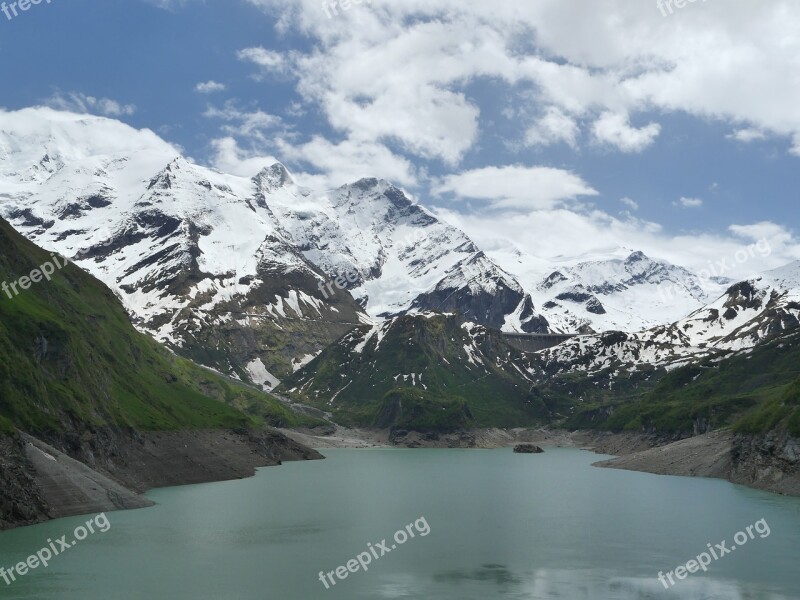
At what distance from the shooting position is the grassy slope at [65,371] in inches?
4569

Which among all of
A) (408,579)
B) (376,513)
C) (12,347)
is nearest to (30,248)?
(12,347)

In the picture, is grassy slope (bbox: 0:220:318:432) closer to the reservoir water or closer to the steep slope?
the steep slope

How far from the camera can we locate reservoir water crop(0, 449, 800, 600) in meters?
66.5

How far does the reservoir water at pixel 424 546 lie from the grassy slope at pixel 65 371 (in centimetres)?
2041

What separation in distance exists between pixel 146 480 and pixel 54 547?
58.0 metres

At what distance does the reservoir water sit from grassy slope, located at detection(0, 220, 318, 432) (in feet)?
67.0

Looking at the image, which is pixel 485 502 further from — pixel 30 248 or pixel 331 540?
pixel 30 248

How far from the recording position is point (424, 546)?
85562 mm

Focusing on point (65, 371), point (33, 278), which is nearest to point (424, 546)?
point (65, 371)

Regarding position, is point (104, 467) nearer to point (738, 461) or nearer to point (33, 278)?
point (33, 278)

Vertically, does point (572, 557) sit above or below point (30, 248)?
below

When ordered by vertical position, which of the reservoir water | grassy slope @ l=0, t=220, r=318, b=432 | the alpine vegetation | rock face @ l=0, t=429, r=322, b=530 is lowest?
the reservoir water

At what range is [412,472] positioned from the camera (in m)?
191

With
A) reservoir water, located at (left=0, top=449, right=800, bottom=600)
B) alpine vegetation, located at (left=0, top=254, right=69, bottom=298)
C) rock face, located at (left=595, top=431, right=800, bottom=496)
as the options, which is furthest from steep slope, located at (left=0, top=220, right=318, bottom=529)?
rock face, located at (left=595, top=431, right=800, bottom=496)
